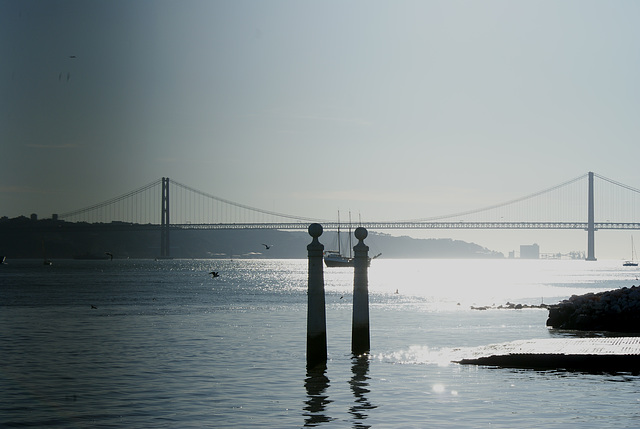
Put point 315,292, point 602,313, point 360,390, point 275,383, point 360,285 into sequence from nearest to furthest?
1. point 360,390
2. point 315,292
3. point 275,383
4. point 360,285
5. point 602,313

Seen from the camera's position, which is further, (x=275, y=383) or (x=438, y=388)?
(x=275, y=383)

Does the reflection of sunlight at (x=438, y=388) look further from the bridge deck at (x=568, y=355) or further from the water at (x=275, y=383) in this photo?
the bridge deck at (x=568, y=355)

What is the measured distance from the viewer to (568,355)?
21.5 m

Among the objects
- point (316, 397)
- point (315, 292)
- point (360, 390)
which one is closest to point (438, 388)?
point (360, 390)

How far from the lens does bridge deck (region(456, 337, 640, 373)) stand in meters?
21.3

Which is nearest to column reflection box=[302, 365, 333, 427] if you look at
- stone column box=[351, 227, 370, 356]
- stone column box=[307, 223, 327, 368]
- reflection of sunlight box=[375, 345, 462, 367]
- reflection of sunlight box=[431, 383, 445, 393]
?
stone column box=[307, 223, 327, 368]

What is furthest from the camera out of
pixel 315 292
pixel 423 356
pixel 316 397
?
pixel 423 356

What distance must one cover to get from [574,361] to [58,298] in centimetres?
5121

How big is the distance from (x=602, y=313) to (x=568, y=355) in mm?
13748

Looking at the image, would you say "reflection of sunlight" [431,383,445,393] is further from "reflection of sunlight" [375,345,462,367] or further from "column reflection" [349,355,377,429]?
"reflection of sunlight" [375,345,462,367]

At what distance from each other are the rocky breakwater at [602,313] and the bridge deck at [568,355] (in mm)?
9469

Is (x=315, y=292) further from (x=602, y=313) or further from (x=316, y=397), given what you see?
(x=602, y=313)

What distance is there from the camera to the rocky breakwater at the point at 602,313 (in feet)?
110

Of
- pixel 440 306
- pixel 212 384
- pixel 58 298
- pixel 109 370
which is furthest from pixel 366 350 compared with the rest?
pixel 58 298
